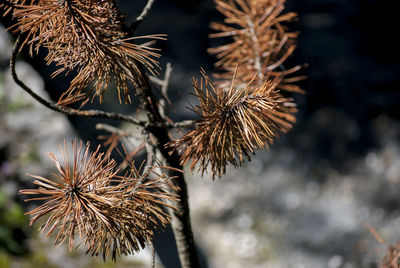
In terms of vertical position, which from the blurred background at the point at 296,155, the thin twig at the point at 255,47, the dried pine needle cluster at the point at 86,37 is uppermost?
the blurred background at the point at 296,155

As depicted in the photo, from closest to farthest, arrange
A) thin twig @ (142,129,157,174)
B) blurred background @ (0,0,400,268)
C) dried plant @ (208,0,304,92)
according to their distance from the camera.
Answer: thin twig @ (142,129,157,174)
dried plant @ (208,0,304,92)
blurred background @ (0,0,400,268)

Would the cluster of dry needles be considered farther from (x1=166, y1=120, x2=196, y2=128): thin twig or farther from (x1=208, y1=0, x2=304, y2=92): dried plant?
(x1=208, y1=0, x2=304, y2=92): dried plant

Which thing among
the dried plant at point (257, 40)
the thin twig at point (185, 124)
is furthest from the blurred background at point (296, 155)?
the thin twig at point (185, 124)

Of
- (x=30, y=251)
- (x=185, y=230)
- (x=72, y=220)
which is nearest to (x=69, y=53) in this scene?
(x=72, y=220)

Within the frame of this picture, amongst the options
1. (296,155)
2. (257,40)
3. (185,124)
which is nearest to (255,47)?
(257,40)

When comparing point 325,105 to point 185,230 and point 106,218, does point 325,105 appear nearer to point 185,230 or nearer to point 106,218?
point 185,230

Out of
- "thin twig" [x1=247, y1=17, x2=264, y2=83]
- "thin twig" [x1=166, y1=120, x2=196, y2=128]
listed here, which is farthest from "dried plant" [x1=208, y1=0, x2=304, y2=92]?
"thin twig" [x1=166, y1=120, x2=196, y2=128]

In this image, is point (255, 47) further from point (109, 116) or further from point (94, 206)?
point (94, 206)

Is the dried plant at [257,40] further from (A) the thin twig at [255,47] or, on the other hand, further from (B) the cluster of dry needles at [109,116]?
(B) the cluster of dry needles at [109,116]
